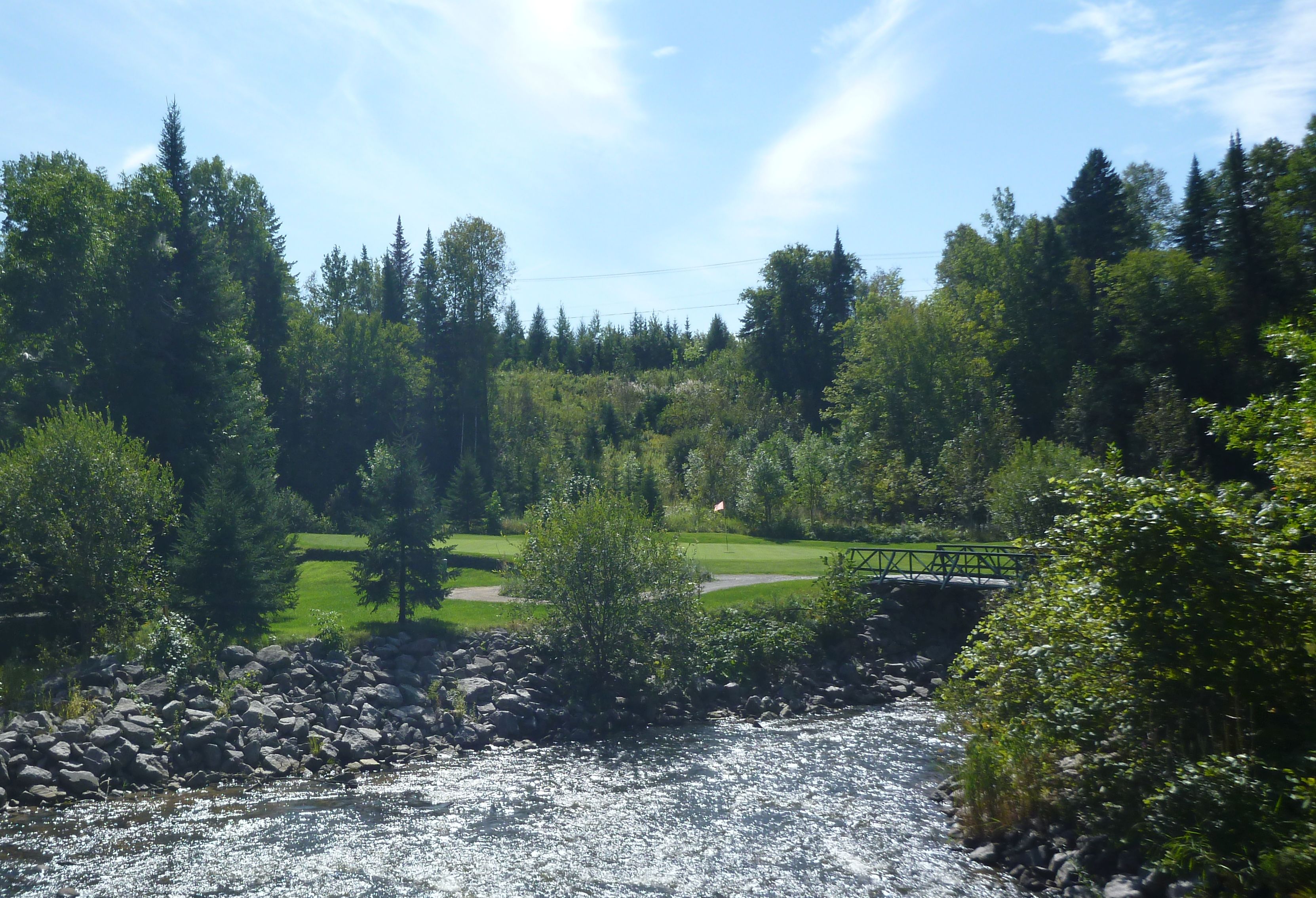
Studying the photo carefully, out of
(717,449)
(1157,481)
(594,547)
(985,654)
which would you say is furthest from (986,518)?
(1157,481)

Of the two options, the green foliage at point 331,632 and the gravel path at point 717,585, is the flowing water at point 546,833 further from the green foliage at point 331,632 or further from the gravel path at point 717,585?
the gravel path at point 717,585

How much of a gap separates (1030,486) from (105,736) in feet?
86.8

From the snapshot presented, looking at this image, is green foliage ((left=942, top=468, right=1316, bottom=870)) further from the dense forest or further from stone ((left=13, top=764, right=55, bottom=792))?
stone ((left=13, top=764, right=55, bottom=792))

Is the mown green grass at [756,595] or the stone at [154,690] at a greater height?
the mown green grass at [756,595]

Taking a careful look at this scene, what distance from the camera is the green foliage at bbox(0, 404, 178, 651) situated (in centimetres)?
2009

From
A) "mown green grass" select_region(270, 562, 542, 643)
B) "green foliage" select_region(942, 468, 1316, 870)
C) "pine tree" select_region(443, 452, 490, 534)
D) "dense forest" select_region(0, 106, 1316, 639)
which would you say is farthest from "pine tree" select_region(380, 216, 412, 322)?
"green foliage" select_region(942, 468, 1316, 870)

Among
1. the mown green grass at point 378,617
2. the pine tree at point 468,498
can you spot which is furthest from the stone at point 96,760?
the pine tree at point 468,498

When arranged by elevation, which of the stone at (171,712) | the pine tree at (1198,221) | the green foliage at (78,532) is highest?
the pine tree at (1198,221)

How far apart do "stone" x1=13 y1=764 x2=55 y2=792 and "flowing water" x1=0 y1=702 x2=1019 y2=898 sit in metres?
0.94

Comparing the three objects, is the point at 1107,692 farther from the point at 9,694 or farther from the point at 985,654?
the point at 9,694

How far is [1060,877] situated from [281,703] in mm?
15471

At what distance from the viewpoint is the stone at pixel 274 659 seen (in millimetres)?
20359

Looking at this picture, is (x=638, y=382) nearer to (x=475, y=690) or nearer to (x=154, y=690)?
(x=475, y=690)

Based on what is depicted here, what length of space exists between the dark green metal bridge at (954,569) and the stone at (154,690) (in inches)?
758
